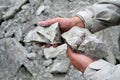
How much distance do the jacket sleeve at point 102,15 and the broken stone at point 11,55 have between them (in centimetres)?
165

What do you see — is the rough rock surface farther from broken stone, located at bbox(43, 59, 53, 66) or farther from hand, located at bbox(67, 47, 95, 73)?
hand, located at bbox(67, 47, 95, 73)

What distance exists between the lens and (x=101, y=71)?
6.72 feet

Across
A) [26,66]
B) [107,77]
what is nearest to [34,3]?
[26,66]

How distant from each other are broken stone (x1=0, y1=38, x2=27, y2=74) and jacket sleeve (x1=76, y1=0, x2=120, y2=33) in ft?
5.42

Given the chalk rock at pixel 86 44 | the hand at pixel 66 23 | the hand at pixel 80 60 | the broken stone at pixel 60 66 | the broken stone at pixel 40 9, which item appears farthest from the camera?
the broken stone at pixel 40 9

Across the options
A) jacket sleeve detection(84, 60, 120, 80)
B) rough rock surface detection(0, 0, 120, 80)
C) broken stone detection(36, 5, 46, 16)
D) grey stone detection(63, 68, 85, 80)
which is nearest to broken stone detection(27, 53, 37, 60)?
rough rock surface detection(0, 0, 120, 80)

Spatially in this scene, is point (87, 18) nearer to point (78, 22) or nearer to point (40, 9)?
point (78, 22)

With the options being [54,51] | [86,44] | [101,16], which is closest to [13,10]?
[54,51]

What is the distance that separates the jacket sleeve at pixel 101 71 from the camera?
1970 mm

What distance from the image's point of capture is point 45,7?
478 centimetres

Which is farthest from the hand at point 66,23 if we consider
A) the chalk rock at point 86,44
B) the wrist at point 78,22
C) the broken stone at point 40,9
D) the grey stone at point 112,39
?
the broken stone at point 40,9

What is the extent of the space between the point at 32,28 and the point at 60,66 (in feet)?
3.08

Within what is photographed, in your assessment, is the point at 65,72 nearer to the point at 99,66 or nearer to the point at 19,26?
the point at 19,26

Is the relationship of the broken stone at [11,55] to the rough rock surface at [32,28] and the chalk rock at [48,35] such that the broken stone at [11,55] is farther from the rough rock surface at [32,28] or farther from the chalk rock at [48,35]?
the chalk rock at [48,35]
